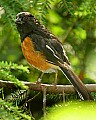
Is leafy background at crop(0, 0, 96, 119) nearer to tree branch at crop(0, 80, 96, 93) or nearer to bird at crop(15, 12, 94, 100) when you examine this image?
bird at crop(15, 12, 94, 100)

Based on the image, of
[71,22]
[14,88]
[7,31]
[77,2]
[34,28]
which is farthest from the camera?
[71,22]

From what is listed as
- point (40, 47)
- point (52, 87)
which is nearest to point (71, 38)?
point (40, 47)

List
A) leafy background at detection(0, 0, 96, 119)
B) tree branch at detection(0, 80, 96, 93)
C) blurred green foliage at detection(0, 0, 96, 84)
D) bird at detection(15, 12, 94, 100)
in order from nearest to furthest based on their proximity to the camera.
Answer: tree branch at detection(0, 80, 96, 93) → bird at detection(15, 12, 94, 100) → leafy background at detection(0, 0, 96, 119) → blurred green foliage at detection(0, 0, 96, 84)

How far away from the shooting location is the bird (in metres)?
2.42

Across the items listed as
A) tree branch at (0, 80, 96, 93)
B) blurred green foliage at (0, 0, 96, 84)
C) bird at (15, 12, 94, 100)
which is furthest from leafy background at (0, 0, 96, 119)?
tree branch at (0, 80, 96, 93)

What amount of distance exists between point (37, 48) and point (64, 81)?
0.75 metres

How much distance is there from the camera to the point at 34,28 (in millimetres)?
2643

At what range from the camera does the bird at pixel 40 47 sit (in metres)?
2.42

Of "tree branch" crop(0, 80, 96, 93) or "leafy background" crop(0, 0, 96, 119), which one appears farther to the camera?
"leafy background" crop(0, 0, 96, 119)

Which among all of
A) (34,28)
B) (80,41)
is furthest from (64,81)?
(34,28)

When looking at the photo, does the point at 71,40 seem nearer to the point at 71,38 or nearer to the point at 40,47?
the point at 71,38

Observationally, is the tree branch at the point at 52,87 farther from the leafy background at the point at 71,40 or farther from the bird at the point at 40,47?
the leafy background at the point at 71,40

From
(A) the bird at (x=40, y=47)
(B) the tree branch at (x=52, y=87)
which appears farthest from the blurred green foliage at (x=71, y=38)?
(B) the tree branch at (x=52, y=87)

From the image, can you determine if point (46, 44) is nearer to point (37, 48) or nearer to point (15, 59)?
point (37, 48)
